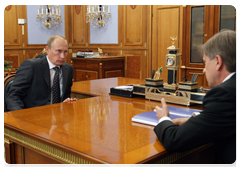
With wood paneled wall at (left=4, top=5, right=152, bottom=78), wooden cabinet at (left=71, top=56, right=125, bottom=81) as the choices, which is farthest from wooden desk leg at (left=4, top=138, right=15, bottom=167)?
wood paneled wall at (left=4, top=5, right=152, bottom=78)

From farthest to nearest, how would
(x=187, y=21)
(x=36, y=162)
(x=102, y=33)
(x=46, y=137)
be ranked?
(x=102, y=33), (x=187, y=21), (x=36, y=162), (x=46, y=137)

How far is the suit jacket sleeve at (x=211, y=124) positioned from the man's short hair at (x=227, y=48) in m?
0.15

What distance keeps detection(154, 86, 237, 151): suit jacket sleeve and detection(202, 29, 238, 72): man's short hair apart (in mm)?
146

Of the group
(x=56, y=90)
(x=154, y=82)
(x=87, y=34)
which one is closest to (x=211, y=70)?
(x=154, y=82)

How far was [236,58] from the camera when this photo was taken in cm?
A: 141

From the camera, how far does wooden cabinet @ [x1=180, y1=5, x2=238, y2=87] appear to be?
16.8 ft

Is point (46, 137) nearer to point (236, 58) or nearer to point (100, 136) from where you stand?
point (100, 136)

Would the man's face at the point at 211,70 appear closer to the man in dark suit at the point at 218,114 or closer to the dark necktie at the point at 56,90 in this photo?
the man in dark suit at the point at 218,114

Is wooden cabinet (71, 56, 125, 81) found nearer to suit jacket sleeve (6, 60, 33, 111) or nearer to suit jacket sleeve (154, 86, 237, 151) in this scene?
suit jacket sleeve (6, 60, 33, 111)
